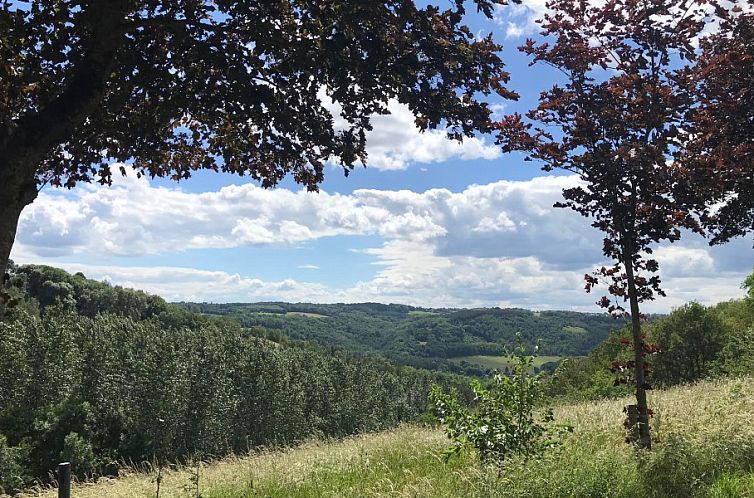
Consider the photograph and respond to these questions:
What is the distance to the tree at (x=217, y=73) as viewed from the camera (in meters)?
4.20

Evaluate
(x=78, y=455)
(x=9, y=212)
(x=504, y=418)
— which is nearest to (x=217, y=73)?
(x=9, y=212)

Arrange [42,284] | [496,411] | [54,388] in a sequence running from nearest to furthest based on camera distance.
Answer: [496,411], [54,388], [42,284]

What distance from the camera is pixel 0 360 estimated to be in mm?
49000

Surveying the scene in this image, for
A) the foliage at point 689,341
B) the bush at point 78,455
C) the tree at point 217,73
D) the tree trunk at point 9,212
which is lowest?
the bush at point 78,455

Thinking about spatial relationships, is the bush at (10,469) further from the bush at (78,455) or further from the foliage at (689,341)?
the foliage at (689,341)

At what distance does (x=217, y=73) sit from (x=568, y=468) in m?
5.49

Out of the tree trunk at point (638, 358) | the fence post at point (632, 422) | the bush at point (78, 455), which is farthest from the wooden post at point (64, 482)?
the bush at point (78, 455)

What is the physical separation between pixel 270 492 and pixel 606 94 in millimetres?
7194

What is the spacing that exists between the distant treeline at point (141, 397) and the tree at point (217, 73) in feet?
109

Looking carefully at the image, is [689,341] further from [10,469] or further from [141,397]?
[141,397]

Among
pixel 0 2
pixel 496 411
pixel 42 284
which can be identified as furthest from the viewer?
pixel 42 284

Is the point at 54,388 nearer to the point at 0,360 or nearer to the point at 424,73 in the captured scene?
the point at 0,360

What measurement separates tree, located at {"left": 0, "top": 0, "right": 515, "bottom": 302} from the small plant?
3.25 m

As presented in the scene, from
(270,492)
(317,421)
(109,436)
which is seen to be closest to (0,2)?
(270,492)
